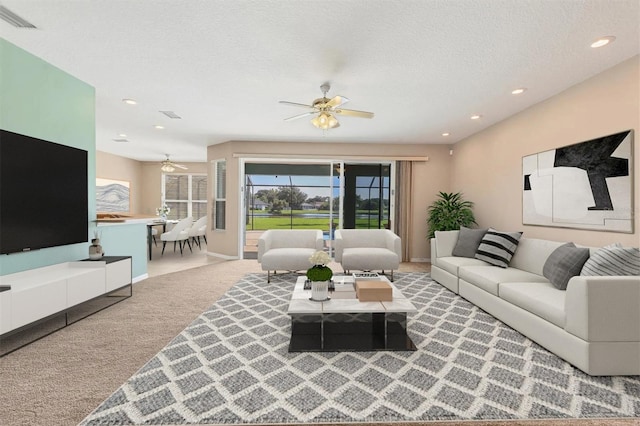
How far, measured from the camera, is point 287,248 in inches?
192

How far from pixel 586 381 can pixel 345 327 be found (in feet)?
5.56

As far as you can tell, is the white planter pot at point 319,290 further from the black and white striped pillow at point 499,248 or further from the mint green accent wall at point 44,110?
the mint green accent wall at point 44,110

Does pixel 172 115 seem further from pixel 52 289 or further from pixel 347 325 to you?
pixel 347 325

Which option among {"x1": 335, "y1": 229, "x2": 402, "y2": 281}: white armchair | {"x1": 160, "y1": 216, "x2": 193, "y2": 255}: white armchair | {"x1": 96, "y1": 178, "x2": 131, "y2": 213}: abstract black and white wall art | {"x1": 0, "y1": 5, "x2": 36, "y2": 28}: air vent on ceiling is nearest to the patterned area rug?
{"x1": 335, "y1": 229, "x2": 402, "y2": 281}: white armchair

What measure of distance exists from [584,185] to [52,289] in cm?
521

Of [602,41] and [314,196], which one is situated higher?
[602,41]

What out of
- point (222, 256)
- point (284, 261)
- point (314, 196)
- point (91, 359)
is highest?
point (314, 196)

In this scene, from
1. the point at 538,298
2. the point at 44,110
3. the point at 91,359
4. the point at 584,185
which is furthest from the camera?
the point at 584,185

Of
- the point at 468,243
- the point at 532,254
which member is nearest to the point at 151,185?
the point at 468,243

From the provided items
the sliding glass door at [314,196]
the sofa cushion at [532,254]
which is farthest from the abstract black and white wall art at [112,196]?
the sofa cushion at [532,254]

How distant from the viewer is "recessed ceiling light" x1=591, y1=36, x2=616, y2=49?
2.35m

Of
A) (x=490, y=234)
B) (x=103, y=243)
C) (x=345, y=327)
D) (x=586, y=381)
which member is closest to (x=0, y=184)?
(x=103, y=243)

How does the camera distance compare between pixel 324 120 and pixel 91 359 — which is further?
pixel 324 120

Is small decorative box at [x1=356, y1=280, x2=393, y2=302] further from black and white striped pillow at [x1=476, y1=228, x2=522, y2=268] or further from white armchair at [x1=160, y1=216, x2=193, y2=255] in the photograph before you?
white armchair at [x1=160, y1=216, x2=193, y2=255]
